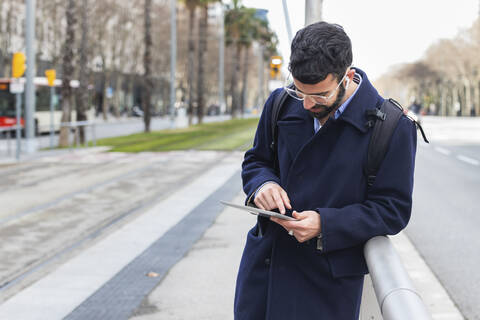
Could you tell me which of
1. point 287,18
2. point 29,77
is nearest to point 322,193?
point 287,18

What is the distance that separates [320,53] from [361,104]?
0.32 meters

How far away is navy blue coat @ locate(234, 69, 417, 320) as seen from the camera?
2104 millimetres

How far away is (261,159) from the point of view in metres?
2.50

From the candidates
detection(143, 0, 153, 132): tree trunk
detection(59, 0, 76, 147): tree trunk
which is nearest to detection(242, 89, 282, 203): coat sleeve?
detection(59, 0, 76, 147): tree trunk

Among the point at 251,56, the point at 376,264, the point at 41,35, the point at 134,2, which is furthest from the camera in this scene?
the point at 251,56

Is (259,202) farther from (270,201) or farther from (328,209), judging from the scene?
(328,209)

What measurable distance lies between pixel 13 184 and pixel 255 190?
36.4 ft

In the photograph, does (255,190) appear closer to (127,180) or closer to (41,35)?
(127,180)

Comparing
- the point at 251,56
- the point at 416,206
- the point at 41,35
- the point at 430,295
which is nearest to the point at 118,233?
the point at 430,295

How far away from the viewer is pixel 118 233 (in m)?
7.77

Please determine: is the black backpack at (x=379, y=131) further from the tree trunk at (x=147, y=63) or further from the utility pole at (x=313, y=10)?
the tree trunk at (x=147, y=63)

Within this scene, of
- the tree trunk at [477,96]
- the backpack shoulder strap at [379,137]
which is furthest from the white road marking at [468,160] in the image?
the tree trunk at [477,96]

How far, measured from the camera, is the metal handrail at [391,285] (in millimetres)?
1572

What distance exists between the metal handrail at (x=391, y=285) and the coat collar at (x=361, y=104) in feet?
1.19
